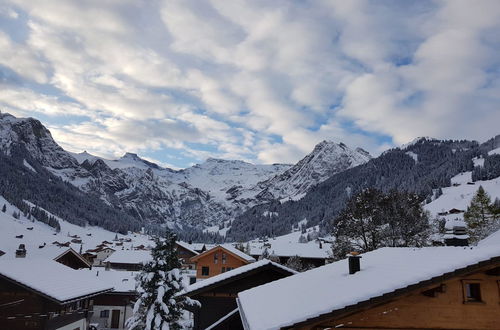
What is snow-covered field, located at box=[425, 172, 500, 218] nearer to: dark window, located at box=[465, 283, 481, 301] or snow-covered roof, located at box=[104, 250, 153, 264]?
snow-covered roof, located at box=[104, 250, 153, 264]

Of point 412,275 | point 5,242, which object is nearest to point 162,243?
point 412,275

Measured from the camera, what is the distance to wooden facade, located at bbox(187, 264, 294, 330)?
2148cm

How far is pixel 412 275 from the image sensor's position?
9.37 metres

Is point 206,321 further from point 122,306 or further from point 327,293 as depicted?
point 122,306

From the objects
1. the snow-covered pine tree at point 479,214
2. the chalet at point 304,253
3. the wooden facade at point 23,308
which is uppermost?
the snow-covered pine tree at point 479,214

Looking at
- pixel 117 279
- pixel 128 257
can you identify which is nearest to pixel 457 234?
pixel 117 279

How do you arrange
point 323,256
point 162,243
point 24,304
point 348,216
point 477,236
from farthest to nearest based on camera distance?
point 323,256
point 477,236
point 348,216
point 24,304
point 162,243

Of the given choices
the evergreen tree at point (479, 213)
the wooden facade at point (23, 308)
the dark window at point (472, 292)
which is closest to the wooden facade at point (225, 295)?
the wooden facade at point (23, 308)

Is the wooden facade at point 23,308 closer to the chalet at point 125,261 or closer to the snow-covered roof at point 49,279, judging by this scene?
the snow-covered roof at point 49,279

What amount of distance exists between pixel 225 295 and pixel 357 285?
13727mm

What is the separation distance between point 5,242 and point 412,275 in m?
145

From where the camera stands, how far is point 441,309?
971cm

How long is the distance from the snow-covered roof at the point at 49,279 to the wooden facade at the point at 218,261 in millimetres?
28848

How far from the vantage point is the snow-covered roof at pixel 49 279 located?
22.3 m
